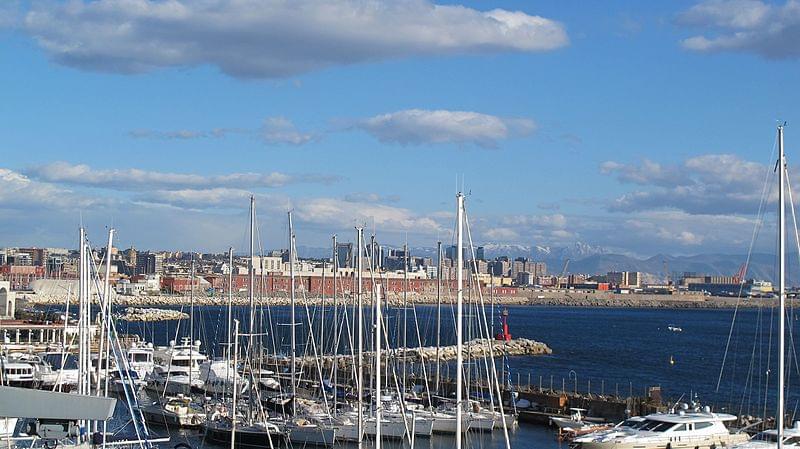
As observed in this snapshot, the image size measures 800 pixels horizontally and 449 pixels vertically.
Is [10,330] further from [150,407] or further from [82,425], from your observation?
[82,425]

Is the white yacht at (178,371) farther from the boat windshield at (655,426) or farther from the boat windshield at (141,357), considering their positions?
the boat windshield at (655,426)

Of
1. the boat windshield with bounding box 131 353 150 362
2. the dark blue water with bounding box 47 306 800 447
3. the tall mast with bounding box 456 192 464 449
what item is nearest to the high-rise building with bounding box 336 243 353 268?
the dark blue water with bounding box 47 306 800 447

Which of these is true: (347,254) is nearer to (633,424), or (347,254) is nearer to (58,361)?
(58,361)

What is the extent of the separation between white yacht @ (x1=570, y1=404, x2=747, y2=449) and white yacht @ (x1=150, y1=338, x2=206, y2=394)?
18388 millimetres

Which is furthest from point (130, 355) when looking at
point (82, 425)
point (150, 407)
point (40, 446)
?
point (40, 446)

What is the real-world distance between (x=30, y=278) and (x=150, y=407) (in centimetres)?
16263

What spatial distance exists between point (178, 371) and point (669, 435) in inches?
881

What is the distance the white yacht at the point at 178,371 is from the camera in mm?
41625

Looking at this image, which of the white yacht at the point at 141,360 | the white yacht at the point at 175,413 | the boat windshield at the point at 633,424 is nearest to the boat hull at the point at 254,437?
the white yacht at the point at 175,413

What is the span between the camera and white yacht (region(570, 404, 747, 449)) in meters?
26.8

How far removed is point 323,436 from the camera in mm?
30375

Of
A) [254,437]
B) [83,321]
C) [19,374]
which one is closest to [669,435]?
[254,437]

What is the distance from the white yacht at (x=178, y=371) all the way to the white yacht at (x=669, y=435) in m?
18.4

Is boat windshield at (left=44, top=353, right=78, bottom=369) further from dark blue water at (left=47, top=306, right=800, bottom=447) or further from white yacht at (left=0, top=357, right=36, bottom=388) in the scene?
dark blue water at (left=47, top=306, right=800, bottom=447)
